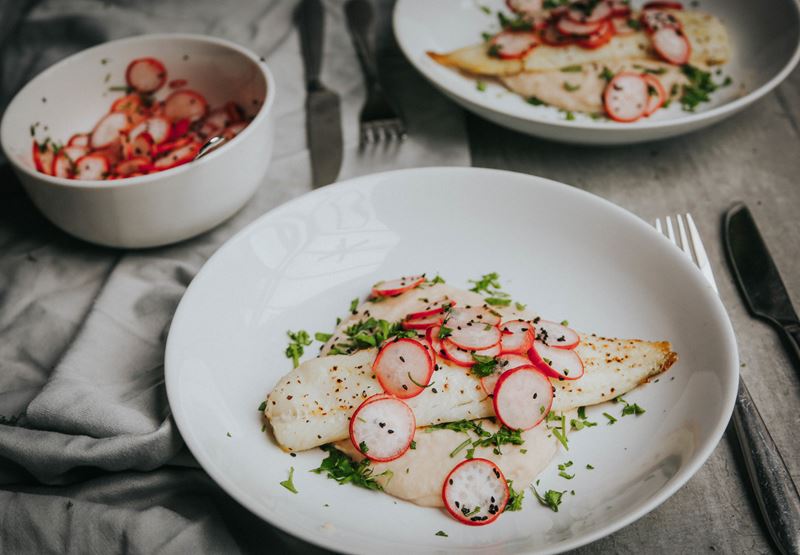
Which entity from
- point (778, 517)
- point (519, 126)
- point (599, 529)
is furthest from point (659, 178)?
point (599, 529)

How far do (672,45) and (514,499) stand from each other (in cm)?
217

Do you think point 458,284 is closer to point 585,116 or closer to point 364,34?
point 585,116

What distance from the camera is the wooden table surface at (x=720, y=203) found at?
5.60 ft

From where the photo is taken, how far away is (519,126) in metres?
2.67

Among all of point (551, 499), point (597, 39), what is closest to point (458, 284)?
point (551, 499)

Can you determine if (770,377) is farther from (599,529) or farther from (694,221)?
(599,529)

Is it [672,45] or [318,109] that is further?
[318,109]

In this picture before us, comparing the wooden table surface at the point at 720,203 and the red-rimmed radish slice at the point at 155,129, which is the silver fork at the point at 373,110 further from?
the red-rimmed radish slice at the point at 155,129

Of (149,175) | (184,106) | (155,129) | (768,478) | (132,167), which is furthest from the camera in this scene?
(184,106)

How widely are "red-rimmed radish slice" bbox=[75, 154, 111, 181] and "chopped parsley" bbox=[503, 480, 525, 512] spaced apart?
1701mm

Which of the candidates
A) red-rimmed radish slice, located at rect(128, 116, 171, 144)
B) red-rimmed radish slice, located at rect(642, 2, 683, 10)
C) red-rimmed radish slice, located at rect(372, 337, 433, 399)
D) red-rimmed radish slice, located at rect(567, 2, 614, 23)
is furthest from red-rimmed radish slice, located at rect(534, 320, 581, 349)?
red-rimmed radish slice, located at rect(642, 2, 683, 10)

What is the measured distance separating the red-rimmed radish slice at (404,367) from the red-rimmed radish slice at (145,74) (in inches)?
63.9

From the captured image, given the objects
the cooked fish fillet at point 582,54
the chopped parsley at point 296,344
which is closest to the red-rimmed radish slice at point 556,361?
the chopped parsley at point 296,344

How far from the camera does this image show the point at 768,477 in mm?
1699
